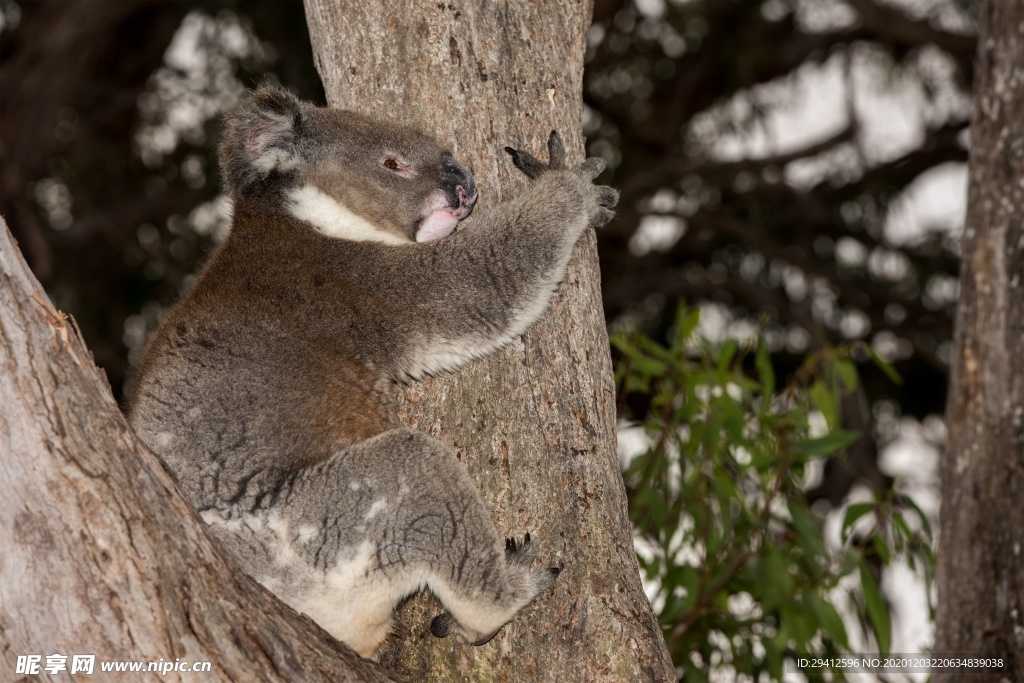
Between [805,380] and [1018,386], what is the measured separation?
1.23 meters

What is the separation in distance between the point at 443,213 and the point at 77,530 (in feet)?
3.80

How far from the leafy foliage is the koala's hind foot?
1.42 metres

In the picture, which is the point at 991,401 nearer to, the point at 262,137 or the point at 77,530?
the point at 262,137

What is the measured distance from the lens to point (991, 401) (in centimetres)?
260

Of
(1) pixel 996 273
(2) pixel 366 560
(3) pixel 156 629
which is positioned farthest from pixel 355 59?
(1) pixel 996 273

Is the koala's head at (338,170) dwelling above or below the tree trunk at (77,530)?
above

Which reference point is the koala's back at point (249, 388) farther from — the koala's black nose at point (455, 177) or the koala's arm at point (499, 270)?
the koala's black nose at point (455, 177)

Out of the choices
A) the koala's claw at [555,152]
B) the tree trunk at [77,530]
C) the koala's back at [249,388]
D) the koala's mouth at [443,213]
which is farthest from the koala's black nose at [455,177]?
the tree trunk at [77,530]

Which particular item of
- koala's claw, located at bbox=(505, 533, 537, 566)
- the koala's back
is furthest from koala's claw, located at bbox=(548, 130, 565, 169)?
koala's claw, located at bbox=(505, 533, 537, 566)

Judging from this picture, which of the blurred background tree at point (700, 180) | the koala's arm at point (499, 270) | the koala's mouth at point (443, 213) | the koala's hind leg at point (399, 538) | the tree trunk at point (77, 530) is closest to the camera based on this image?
the tree trunk at point (77, 530)

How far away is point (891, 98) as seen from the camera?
6637mm

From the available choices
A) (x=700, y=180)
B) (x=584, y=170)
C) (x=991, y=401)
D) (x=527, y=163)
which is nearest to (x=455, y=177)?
(x=527, y=163)

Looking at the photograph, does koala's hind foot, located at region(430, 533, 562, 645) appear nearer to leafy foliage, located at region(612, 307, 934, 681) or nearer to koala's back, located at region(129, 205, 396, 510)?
koala's back, located at region(129, 205, 396, 510)

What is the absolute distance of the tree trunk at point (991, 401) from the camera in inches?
99.5
